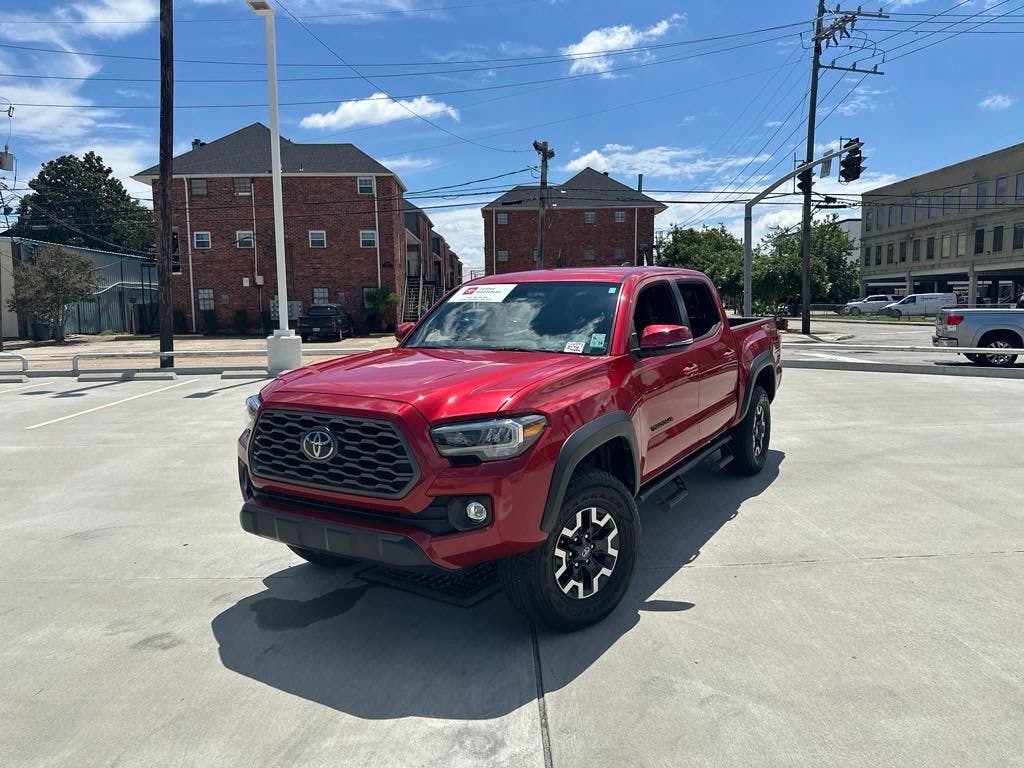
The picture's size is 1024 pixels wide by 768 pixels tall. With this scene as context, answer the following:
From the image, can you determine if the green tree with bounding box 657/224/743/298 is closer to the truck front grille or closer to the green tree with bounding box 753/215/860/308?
the green tree with bounding box 753/215/860/308

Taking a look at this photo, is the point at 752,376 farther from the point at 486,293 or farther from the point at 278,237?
the point at 278,237

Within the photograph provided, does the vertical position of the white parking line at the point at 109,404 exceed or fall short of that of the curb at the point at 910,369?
it falls short

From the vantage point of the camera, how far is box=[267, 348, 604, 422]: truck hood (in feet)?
10.8

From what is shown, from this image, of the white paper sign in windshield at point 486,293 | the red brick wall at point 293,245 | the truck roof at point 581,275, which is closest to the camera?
the truck roof at point 581,275

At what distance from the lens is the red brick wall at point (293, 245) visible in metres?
40.1

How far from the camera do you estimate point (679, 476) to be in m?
5.20

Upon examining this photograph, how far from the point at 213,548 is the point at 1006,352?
16.3 metres

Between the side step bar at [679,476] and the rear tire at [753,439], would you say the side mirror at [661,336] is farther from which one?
the rear tire at [753,439]

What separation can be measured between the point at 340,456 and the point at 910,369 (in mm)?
15090

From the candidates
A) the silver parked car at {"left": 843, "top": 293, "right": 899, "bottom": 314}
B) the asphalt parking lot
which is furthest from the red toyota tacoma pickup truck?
the silver parked car at {"left": 843, "top": 293, "right": 899, "bottom": 314}

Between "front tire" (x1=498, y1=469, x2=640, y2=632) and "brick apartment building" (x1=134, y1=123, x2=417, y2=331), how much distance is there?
37.7 metres

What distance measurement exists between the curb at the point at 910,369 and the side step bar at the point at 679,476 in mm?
10805

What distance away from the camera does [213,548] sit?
5078 mm

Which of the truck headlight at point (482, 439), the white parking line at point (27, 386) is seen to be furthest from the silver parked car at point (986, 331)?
the white parking line at point (27, 386)
